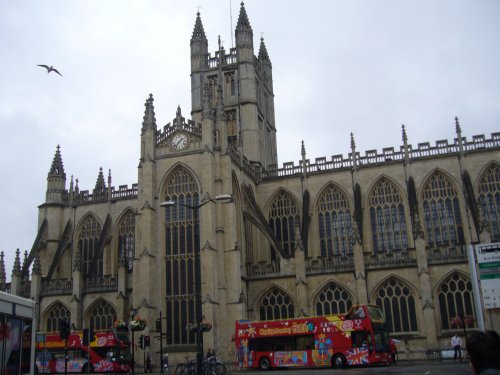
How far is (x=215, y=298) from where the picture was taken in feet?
128

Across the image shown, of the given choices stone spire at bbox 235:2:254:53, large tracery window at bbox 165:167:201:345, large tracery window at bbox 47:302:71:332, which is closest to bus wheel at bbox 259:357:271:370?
large tracery window at bbox 165:167:201:345

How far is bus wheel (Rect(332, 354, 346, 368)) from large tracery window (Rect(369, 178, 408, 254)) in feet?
48.6

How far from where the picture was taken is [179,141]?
142ft

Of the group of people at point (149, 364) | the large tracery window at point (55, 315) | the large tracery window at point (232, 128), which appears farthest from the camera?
the large tracery window at point (232, 128)

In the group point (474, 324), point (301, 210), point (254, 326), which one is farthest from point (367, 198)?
point (254, 326)

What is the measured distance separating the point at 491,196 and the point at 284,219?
1596cm

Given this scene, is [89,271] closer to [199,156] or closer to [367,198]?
[199,156]

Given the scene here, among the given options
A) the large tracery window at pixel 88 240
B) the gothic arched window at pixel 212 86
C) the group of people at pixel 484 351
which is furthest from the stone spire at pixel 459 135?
the group of people at pixel 484 351

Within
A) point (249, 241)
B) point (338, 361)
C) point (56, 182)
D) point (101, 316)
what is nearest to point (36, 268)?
point (101, 316)

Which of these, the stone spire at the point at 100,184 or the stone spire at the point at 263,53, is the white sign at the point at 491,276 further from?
the stone spire at the point at 263,53

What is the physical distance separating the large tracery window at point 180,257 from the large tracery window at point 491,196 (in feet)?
69.5

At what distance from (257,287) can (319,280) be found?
14.8 feet

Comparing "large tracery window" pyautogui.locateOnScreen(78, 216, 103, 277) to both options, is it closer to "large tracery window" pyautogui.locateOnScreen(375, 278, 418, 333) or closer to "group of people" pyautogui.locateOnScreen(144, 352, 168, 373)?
"group of people" pyautogui.locateOnScreen(144, 352, 168, 373)

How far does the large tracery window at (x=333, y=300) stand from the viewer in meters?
41.4
